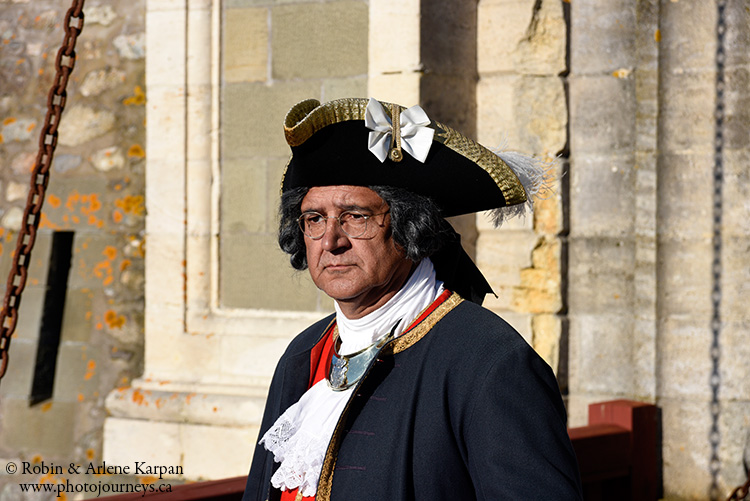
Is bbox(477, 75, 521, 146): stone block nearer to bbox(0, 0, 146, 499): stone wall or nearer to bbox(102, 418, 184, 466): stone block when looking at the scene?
bbox(0, 0, 146, 499): stone wall

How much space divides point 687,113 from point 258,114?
6.30 ft

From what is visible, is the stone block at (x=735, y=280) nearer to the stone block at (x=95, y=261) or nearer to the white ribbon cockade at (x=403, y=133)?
the white ribbon cockade at (x=403, y=133)

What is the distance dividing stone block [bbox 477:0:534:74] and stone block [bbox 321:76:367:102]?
0.57 m

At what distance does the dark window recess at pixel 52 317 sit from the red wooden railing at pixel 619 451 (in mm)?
2707

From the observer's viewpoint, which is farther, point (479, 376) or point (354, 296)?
point (354, 296)

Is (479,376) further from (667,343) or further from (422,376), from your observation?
(667,343)

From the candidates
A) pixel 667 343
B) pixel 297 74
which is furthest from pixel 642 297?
pixel 297 74

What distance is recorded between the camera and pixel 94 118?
4789 mm

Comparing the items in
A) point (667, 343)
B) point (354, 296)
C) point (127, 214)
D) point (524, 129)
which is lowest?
point (667, 343)

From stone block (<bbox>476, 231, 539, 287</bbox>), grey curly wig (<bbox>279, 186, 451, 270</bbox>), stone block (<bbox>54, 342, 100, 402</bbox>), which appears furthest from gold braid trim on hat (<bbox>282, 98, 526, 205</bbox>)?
stone block (<bbox>54, 342, 100, 402</bbox>)

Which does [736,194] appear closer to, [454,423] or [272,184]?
[272,184]

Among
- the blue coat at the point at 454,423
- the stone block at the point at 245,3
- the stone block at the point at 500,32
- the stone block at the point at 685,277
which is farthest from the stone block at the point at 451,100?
the blue coat at the point at 454,423

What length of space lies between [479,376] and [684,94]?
9.23ft

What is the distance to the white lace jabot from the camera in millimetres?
1827
